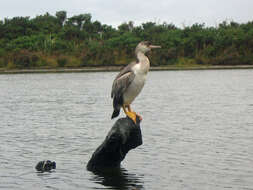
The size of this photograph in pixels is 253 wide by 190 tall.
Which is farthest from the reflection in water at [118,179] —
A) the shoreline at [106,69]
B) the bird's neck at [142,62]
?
the shoreline at [106,69]

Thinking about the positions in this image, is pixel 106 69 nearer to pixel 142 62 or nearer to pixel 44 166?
pixel 44 166

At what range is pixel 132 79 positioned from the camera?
12.2m

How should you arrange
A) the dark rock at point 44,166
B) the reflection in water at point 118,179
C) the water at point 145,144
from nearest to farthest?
the reflection in water at point 118,179, the water at point 145,144, the dark rock at point 44,166

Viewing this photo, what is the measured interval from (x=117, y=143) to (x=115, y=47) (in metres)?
63.9

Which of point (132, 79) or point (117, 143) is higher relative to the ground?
point (132, 79)

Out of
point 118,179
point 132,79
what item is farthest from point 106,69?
point 132,79

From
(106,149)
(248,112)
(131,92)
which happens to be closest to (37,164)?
(106,149)

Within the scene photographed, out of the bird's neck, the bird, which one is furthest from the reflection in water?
the bird's neck

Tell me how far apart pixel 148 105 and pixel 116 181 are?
695 inches

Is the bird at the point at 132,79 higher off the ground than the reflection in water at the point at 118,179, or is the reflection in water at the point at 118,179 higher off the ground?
the bird at the point at 132,79

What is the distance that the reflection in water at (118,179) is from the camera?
12.7m

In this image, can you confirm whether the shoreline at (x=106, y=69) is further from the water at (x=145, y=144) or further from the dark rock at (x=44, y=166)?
the dark rock at (x=44, y=166)

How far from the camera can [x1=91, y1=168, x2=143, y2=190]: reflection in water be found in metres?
12.7

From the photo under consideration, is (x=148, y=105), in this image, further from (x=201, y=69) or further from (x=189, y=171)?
(x=201, y=69)
